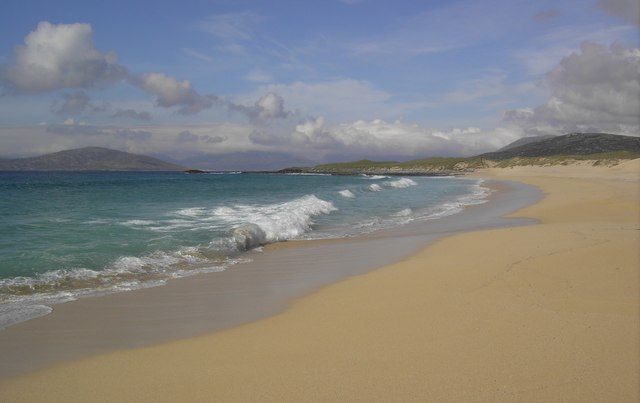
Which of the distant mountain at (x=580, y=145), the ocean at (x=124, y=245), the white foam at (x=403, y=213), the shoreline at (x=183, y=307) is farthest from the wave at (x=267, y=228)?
the distant mountain at (x=580, y=145)

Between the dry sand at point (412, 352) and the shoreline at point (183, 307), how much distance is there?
1.44 feet

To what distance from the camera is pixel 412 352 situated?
201 inches

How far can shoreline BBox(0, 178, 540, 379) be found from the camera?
19.2 ft

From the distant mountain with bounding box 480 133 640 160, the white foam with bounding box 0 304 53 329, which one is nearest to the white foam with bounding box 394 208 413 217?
the white foam with bounding box 0 304 53 329

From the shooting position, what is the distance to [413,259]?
1133cm

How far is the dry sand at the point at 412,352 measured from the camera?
4324mm

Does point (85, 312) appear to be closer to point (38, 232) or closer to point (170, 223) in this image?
point (38, 232)

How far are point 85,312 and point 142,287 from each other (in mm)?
1781

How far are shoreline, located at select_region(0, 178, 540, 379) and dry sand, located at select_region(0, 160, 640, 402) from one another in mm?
438

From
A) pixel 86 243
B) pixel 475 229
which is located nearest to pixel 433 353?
pixel 86 243

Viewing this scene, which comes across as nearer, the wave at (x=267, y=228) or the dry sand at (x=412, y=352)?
the dry sand at (x=412, y=352)

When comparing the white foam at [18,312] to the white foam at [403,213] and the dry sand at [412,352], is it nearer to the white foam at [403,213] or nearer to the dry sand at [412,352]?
the dry sand at [412,352]

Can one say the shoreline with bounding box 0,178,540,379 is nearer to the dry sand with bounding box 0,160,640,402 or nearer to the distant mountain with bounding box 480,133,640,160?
the dry sand with bounding box 0,160,640,402

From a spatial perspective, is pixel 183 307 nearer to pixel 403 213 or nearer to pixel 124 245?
pixel 124 245
